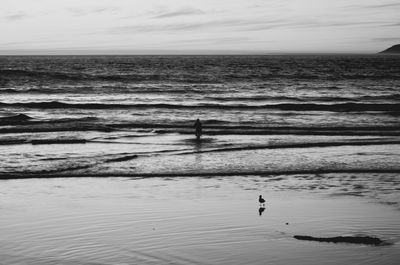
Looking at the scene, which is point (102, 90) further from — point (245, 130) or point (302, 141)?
point (302, 141)

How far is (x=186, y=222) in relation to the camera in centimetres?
1080

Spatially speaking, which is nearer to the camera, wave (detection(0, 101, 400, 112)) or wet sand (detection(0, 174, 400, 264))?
wet sand (detection(0, 174, 400, 264))

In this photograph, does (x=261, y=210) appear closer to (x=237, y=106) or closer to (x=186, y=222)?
(x=186, y=222)

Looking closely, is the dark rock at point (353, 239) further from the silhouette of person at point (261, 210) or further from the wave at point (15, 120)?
the wave at point (15, 120)

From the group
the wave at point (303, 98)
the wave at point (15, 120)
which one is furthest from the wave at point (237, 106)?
the wave at point (15, 120)

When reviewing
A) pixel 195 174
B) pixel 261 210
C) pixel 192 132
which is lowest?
pixel 192 132

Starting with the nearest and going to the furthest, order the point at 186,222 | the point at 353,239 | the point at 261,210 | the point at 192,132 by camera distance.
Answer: the point at 353,239 < the point at 186,222 < the point at 261,210 < the point at 192,132

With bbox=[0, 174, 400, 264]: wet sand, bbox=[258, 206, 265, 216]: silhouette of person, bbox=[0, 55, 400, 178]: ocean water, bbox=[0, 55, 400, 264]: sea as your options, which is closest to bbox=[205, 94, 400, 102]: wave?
bbox=[0, 55, 400, 178]: ocean water

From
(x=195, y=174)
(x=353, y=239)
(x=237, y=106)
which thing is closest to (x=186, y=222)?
(x=353, y=239)

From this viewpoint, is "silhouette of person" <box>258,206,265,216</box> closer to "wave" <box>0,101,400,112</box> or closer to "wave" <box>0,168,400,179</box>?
"wave" <box>0,168,400,179</box>

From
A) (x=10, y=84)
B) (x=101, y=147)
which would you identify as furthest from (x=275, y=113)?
A: (x=10, y=84)

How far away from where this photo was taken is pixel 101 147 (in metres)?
→ 22.3

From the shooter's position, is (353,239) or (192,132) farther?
(192,132)

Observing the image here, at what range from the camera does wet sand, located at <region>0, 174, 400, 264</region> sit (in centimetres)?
889
